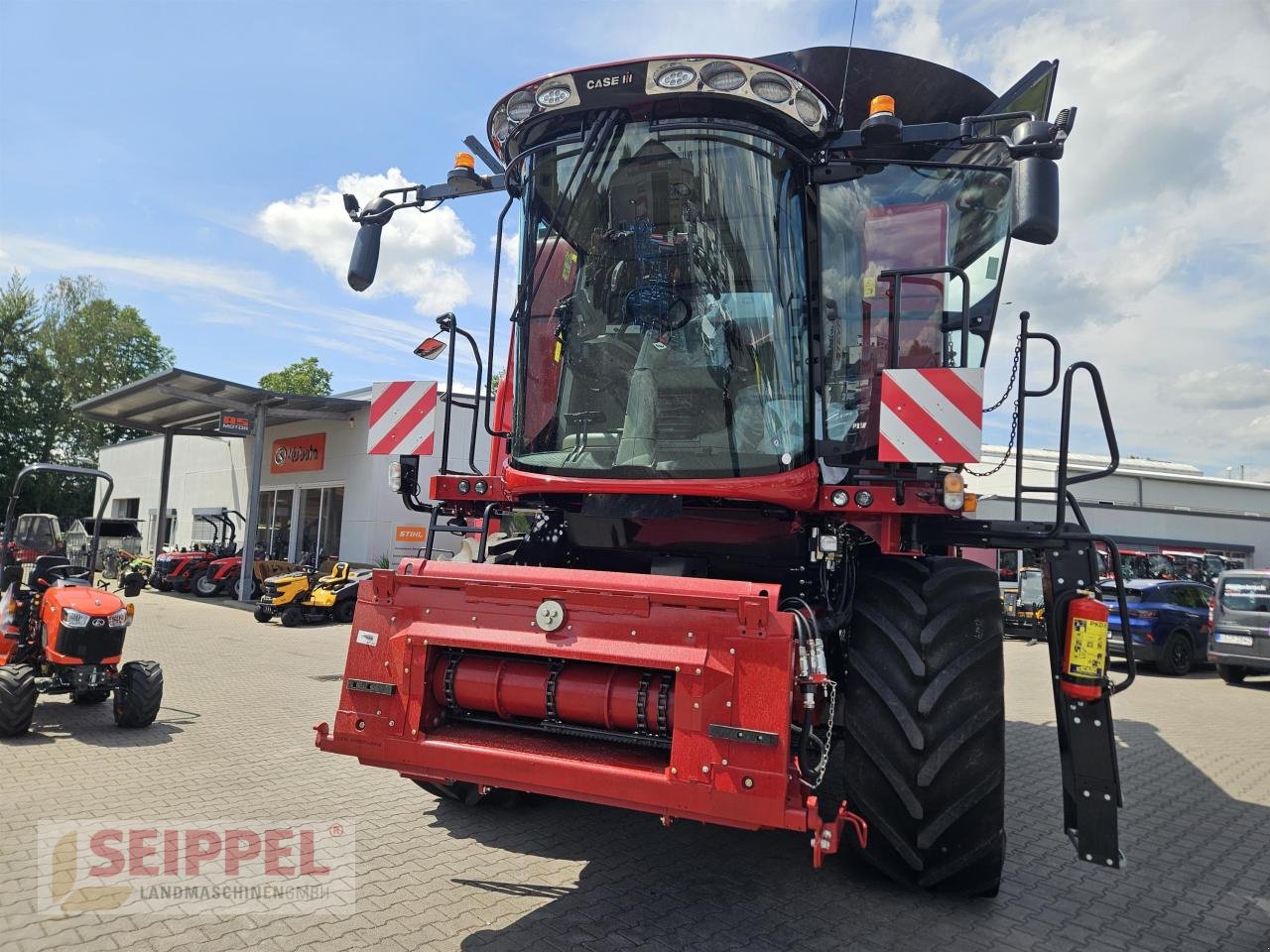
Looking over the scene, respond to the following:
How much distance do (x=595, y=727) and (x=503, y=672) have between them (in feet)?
1.39

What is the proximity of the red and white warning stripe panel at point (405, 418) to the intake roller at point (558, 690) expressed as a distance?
1.67 m

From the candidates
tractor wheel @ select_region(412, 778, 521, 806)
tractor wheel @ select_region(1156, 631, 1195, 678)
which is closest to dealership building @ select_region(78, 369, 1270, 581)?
tractor wheel @ select_region(1156, 631, 1195, 678)

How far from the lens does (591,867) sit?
3965 millimetres

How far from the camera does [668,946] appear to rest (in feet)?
10.5

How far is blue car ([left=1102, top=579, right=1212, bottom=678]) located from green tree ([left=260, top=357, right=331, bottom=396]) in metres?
45.9

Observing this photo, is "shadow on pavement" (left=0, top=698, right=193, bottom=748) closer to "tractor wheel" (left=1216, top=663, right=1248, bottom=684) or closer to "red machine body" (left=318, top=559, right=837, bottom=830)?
"red machine body" (left=318, top=559, right=837, bottom=830)

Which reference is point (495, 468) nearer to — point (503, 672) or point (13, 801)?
point (503, 672)

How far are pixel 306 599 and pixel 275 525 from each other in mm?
10833

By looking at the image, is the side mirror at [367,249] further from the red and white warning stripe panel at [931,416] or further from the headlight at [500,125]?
the red and white warning stripe panel at [931,416]

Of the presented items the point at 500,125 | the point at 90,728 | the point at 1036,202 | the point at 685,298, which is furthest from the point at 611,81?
the point at 90,728

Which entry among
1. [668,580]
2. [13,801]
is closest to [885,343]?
[668,580]

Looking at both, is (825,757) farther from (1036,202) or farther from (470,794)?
(470,794)

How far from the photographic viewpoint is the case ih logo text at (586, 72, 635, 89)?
144 inches

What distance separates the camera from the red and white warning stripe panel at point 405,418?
15.3 feet
